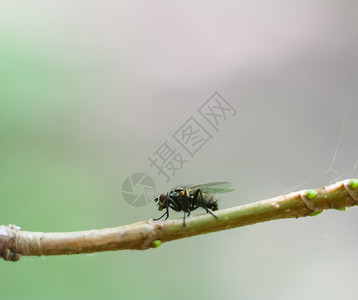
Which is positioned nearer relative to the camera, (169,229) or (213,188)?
(169,229)

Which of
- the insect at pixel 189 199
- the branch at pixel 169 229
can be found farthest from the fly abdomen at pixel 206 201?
the branch at pixel 169 229

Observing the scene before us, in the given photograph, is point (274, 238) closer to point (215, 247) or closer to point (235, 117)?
point (215, 247)

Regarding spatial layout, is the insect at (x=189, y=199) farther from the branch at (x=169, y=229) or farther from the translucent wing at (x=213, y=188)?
the branch at (x=169, y=229)

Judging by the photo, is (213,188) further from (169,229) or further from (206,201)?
(169,229)

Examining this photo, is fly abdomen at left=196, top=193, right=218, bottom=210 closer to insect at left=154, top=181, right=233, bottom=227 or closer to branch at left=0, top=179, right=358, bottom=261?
insect at left=154, top=181, right=233, bottom=227

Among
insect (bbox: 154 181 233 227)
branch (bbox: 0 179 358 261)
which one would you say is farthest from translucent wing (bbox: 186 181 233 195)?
branch (bbox: 0 179 358 261)

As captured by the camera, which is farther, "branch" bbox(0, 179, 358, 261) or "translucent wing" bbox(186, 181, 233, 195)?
"translucent wing" bbox(186, 181, 233, 195)

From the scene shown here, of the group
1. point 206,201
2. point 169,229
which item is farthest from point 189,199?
point 169,229

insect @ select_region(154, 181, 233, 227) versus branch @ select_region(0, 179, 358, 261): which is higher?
insect @ select_region(154, 181, 233, 227)
